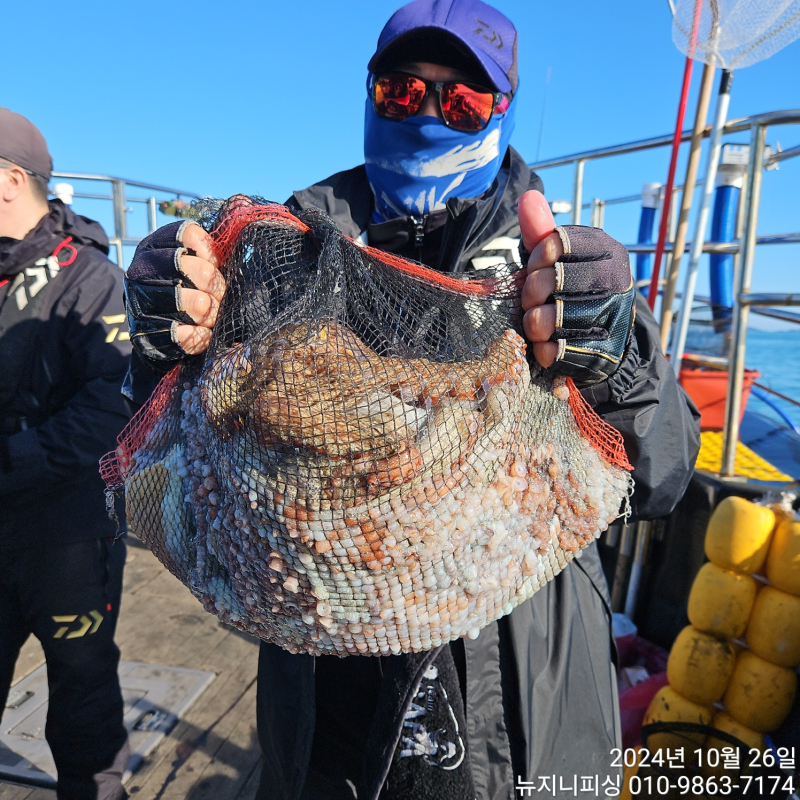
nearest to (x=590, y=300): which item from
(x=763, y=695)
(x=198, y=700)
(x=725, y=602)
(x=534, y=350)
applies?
(x=534, y=350)

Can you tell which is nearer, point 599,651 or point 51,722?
point 599,651

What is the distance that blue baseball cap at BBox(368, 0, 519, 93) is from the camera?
1381mm

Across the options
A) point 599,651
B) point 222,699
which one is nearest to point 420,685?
point 599,651

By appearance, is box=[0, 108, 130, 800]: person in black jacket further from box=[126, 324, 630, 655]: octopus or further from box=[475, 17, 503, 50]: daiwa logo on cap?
box=[475, 17, 503, 50]: daiwa logo on cap

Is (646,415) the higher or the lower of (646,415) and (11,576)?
the higher

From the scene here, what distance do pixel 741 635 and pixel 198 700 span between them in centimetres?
262

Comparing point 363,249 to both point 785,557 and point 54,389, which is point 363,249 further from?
point 785,557

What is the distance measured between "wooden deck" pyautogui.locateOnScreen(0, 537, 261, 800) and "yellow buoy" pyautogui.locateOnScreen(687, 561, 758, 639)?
6.88 feet

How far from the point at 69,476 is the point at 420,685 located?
1.57 m

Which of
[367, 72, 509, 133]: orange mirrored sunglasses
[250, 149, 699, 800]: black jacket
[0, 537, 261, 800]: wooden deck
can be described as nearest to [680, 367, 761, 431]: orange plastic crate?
[250, 149, 699, 800]: black jacket

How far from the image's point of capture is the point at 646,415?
1194 millimetres

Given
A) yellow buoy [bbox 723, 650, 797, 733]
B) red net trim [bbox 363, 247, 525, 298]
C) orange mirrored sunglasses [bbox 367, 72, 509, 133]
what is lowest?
yellow buoy [bbox 723, 650, 797, 733]

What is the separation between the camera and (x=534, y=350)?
0.99 metres

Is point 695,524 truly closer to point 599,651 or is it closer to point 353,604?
point 599,651
